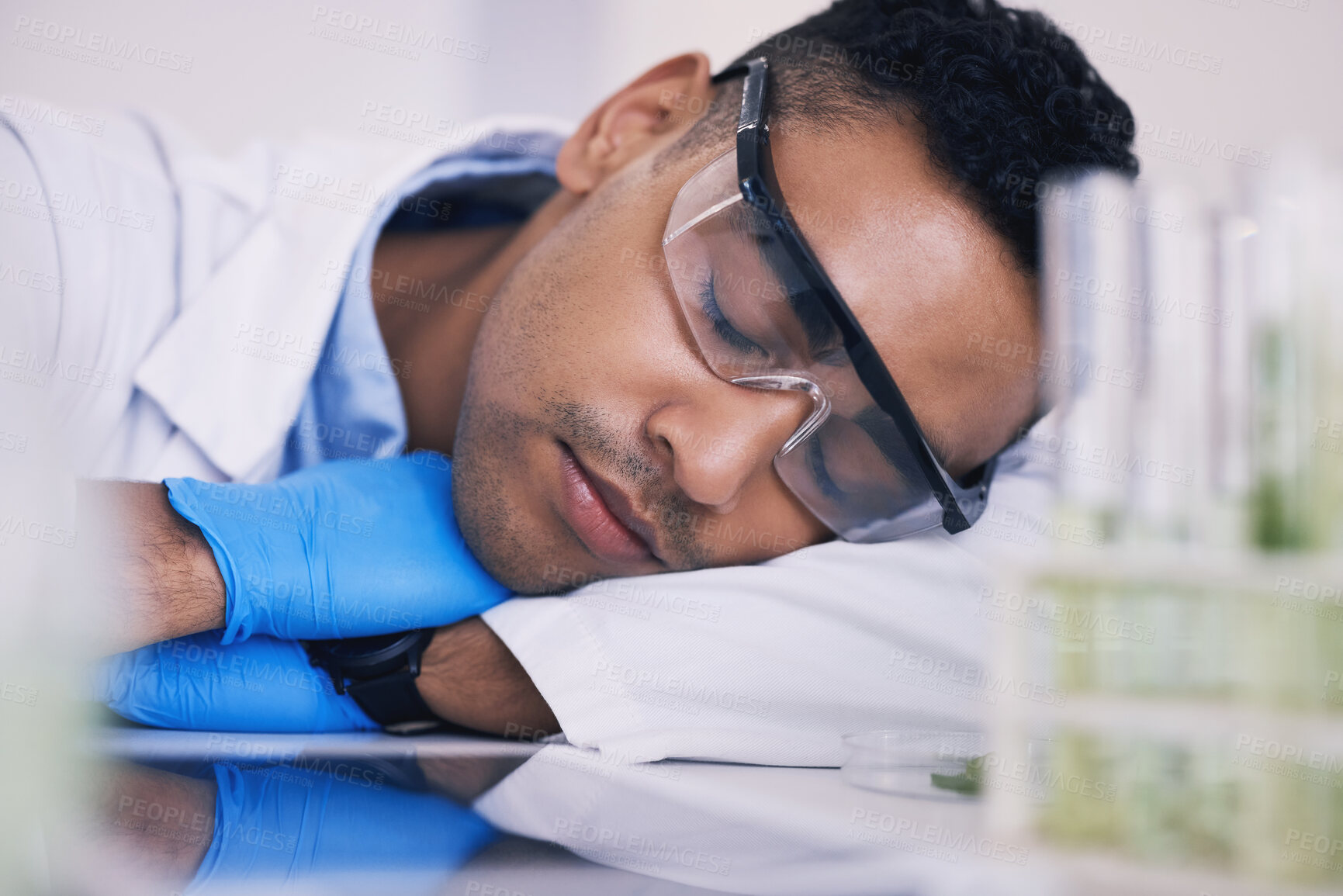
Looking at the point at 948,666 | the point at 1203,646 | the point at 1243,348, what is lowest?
the point at 948,666

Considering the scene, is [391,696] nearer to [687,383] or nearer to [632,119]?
[687,383]

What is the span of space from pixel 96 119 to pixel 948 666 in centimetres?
118

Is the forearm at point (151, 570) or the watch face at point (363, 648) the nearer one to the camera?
the forearm at point (151, 570)

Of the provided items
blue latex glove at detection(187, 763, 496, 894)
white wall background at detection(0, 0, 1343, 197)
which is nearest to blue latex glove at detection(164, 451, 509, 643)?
blue latex glove at detection(187, 763, 496, 894)

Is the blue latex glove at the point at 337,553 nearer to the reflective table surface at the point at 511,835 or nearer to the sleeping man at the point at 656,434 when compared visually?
the sleeping man at the point at 656,434

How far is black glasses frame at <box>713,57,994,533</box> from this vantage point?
2.53 feet

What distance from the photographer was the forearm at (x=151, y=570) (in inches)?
24.7

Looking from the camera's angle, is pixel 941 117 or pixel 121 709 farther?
pixel 941 117

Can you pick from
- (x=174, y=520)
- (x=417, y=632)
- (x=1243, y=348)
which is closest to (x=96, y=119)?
(x=174, y=520)

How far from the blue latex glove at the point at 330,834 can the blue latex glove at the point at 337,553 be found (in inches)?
10.1

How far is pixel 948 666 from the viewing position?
830 mm

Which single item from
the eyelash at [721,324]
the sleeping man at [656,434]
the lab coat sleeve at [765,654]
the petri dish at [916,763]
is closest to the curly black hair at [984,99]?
the sleeping man at [656,434]

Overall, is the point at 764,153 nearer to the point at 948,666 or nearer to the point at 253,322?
the point at 948,666

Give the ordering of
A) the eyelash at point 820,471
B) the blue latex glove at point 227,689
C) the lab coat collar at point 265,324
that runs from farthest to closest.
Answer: the lab coat collar at point 265,324 → the eyelash at point 820,471 → the blue latex glove at point 227,689
